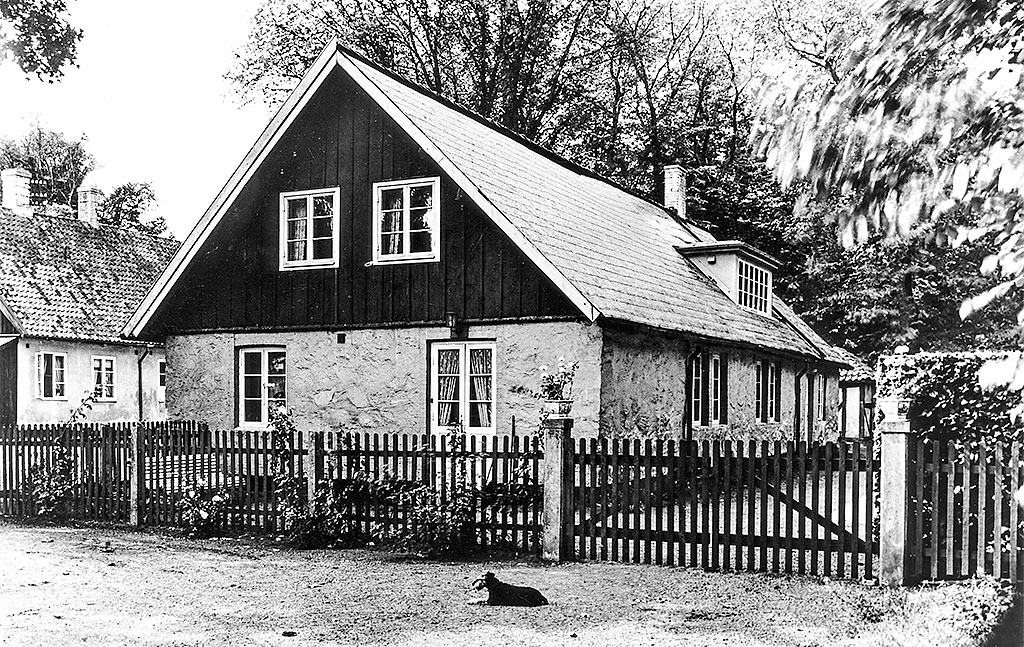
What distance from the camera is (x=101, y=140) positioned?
24.7 ft

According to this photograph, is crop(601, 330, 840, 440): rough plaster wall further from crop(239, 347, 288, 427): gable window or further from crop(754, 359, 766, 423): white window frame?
crop(239, 347, 288, 427): gable window

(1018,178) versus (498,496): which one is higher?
(1018,178)

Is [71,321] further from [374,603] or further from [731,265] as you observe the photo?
[374,603]

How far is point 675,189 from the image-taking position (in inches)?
1209

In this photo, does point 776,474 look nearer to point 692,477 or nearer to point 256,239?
point 692,477

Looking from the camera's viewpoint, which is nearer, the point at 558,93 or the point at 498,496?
the point at 498,496

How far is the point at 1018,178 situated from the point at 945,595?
5890 millimetres

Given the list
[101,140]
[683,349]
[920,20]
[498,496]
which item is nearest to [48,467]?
[498,496]

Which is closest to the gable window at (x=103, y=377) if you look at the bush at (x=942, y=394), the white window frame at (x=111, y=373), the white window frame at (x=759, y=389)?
the white window frame at (x=111, y=373)

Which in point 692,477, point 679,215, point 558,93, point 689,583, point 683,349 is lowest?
point 689,583

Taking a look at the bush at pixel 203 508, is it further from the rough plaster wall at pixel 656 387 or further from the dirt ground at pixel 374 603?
the rough plaster wall at pixel 656 387

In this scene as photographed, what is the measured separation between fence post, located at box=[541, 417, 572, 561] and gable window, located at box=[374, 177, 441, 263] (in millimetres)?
5422

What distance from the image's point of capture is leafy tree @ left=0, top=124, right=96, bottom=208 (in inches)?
302

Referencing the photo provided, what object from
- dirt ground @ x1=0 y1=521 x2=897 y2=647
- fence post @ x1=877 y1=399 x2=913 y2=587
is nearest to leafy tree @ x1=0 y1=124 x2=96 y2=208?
dirt ground @ x1=0 y1=521 x2=897 y2=647
